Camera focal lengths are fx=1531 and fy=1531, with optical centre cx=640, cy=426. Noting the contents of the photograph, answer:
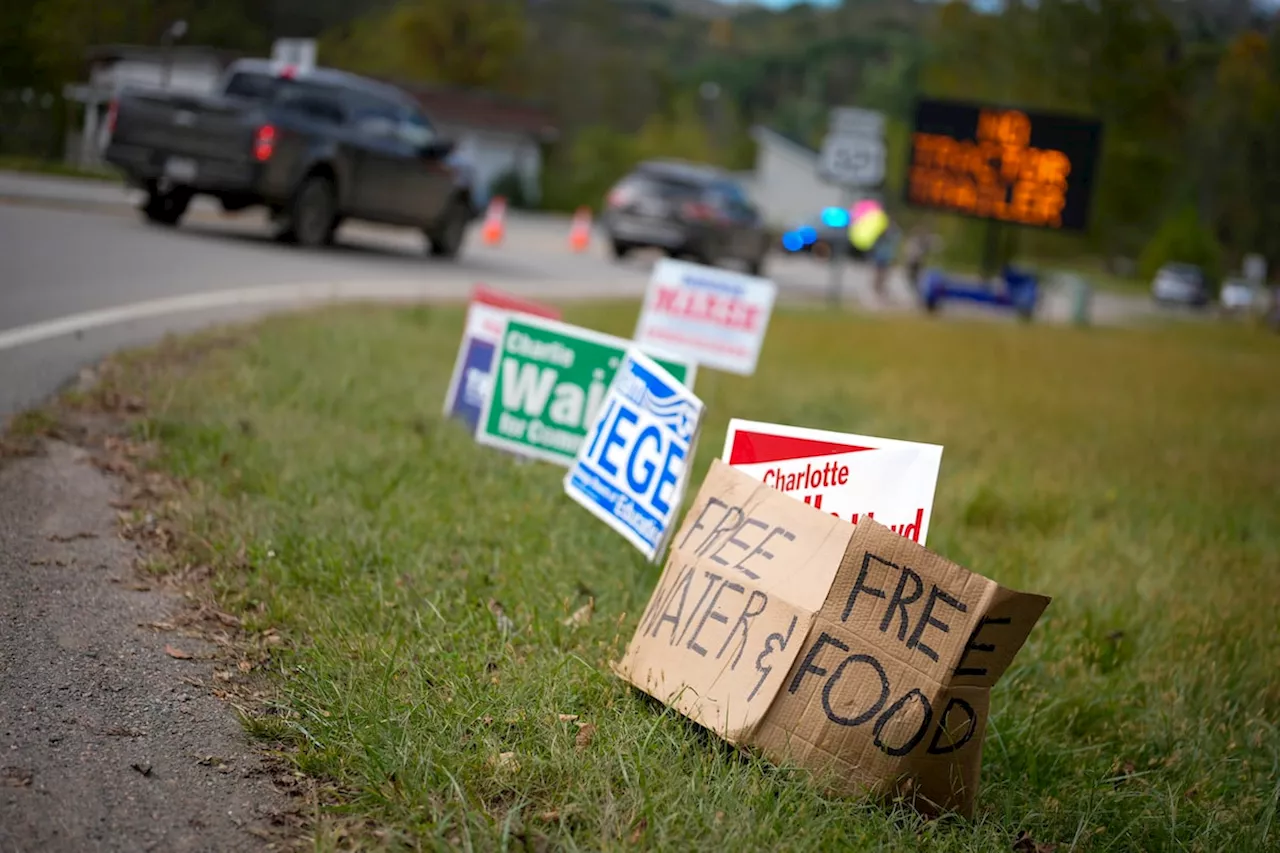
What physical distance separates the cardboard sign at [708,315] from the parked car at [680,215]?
1628cm

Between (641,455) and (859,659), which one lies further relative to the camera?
(641,455)

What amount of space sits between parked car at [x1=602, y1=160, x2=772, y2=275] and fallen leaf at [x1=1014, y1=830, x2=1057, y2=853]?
2158 cm

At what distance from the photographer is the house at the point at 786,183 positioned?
84044mm

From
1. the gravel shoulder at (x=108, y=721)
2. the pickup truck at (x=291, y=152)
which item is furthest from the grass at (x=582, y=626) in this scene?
the pickup truck at (x=291, y=152)

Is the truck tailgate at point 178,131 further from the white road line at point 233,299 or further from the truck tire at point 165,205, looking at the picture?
the white road line at point 233,299

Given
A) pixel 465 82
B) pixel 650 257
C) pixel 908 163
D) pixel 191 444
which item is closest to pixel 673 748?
pixel 191 444


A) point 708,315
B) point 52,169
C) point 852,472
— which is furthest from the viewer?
point 52,169

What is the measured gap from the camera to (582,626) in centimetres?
498

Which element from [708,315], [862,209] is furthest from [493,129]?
[708,315]

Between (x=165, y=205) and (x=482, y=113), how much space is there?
148 ft

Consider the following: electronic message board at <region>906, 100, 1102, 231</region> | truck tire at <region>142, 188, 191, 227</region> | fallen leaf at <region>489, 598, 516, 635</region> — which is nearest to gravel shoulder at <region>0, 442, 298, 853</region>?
fallen leaf at <region>489, 598, 516, 635</region>

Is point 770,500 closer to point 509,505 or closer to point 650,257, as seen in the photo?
point 509,505

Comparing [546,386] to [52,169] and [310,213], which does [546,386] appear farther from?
[52,169]

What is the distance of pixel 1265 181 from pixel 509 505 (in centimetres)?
7132
